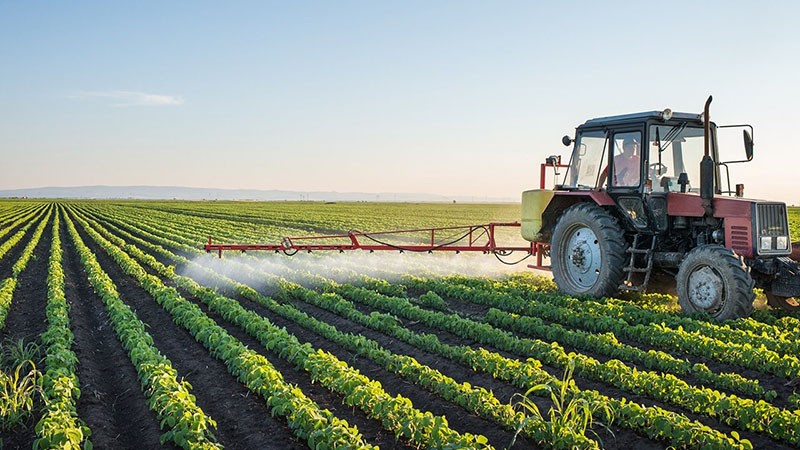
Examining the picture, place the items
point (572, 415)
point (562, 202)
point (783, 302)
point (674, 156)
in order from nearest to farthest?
point (572, 415) → point (783, 302) → point (674, 156) → point (562, 202)

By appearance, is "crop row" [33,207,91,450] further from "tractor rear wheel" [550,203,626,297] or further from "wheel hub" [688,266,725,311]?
"wheel hub" [688,266,725,311]

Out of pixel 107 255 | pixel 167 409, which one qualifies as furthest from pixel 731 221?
pixel 107 255

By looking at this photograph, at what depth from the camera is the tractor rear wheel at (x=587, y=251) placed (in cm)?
918

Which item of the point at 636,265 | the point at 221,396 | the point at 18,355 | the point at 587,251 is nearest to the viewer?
the point at 221,396

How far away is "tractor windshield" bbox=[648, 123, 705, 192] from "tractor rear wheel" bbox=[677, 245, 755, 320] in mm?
1197

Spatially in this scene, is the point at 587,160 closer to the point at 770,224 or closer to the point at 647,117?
the point at 647,117

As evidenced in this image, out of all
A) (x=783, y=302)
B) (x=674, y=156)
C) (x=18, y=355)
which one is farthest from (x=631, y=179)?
(x=18, y=355)

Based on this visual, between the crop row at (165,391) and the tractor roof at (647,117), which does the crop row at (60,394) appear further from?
the tractor roof at (647,117)

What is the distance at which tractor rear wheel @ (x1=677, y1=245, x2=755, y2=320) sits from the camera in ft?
25.2

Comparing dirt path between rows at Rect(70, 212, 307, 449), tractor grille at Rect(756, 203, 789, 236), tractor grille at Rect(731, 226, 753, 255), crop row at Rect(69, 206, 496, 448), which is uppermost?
tractor grille at Rect(756, 203, 789, 236)

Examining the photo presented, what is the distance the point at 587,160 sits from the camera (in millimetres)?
9977

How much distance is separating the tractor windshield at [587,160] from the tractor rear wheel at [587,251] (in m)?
0.45

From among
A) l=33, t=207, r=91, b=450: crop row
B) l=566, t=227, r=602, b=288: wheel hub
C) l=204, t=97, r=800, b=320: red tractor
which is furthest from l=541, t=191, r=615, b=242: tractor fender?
l=33, t=207, r=91, b=450: crop row

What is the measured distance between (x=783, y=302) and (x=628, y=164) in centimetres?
270
